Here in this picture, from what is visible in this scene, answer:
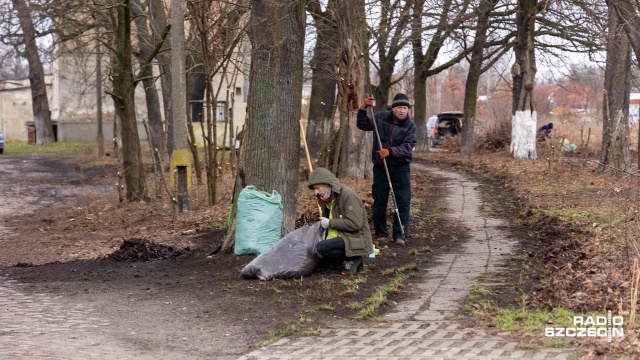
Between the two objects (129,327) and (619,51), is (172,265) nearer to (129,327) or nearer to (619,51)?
(129,327)

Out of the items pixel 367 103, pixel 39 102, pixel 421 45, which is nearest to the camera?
pixel 367 103

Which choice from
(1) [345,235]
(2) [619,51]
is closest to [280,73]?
(1) [345,235]

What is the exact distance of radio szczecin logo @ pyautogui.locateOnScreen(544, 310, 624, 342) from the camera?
229 inches

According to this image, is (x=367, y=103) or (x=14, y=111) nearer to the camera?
(x=367, y=103)

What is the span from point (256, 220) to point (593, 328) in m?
4.42

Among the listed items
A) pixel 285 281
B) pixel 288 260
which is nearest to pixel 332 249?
pixel 288 260

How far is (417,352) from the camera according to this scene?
19.2ft

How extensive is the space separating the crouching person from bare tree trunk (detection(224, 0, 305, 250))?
1182 mm

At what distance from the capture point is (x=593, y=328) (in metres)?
5.97

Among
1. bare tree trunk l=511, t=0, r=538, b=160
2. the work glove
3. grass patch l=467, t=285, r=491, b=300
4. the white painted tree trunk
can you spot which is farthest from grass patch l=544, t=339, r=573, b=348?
the white painted tree trunk

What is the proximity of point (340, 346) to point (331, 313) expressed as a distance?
1.05m

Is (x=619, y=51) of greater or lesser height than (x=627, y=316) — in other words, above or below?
above

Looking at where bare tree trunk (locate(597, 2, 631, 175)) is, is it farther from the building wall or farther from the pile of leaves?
the building wall

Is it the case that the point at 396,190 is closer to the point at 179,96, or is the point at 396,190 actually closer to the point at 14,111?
the point at 179,96
